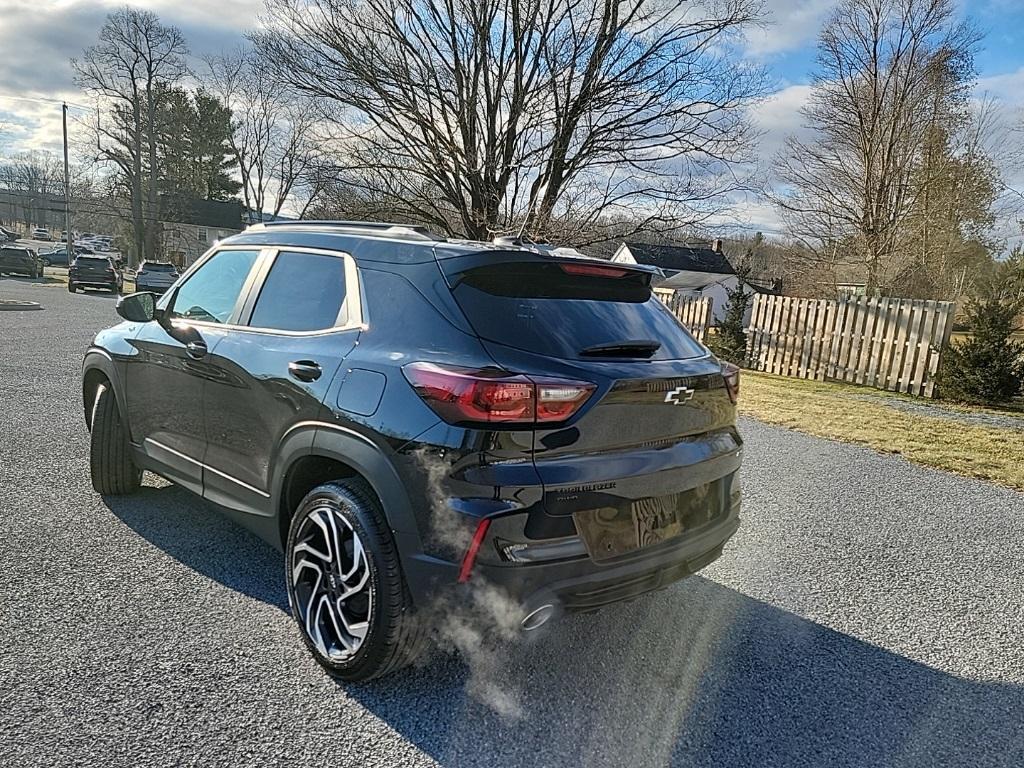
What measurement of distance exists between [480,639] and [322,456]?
0.92 metres

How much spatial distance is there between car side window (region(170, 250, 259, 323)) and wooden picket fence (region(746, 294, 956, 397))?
1104cm

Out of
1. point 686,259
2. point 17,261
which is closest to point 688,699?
point 17,261

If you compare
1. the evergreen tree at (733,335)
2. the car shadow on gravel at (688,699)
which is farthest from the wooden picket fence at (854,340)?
the car shadow on gravel at (688,699)

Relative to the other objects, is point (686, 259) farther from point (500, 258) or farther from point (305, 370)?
point (305, 370)

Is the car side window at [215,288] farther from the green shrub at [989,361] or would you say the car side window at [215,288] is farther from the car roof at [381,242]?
the green shrub at [989,361]

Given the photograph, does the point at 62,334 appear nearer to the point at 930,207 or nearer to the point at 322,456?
the point at 322,456

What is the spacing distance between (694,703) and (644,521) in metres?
0.73

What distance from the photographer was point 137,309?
396 cm

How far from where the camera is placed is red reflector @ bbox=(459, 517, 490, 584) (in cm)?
216

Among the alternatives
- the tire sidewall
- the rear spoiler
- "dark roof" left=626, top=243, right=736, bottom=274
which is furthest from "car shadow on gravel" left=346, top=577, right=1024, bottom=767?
"dark roof" left=626, top=243, right=736, bottom=274

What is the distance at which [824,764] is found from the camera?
225 centimetres

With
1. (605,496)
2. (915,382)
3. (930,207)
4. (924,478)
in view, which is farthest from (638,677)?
(930,207)

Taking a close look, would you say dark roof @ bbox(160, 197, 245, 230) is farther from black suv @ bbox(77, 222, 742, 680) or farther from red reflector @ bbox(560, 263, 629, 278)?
red reflector @ bbox(560, 263, 629, 278)

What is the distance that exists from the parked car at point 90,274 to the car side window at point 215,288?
28557mm
